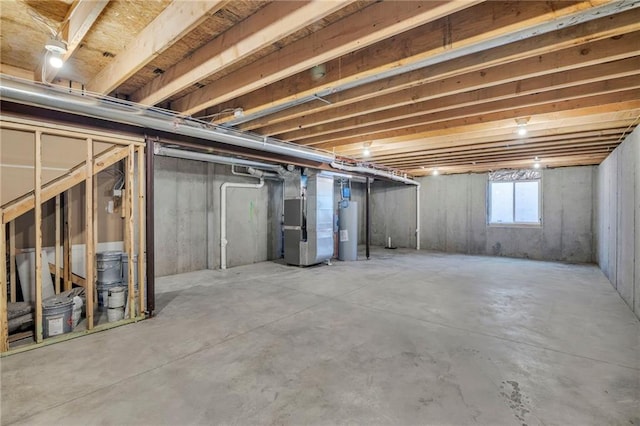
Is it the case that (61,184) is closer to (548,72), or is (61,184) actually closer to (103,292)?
(103,292)

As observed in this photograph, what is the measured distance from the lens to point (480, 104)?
318 centimetres

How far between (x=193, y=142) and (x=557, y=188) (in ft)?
26.0

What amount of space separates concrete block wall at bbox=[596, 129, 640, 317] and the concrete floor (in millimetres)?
409

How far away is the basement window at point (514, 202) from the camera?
734cm

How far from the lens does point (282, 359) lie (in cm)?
235

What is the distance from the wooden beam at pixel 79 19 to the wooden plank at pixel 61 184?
125 cm

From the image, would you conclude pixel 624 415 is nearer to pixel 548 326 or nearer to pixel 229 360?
pixel 548 326

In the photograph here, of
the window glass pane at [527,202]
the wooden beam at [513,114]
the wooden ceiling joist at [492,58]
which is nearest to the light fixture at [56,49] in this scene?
the wooden ceiling joist at [492,58]

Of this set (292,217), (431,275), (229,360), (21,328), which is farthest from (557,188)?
(21,328)

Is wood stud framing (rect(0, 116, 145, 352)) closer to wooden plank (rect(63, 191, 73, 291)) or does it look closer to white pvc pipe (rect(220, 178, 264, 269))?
wooden plank (rect(63, 191, 73, 291))

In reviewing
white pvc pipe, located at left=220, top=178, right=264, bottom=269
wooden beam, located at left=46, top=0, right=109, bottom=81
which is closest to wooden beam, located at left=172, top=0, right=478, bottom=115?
wooden beam, located at left=46, top=0, right=109, bottom=81

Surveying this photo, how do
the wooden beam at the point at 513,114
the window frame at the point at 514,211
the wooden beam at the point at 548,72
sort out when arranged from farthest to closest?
the window frame at the point at 514,211
the wooden beam at the point at 513,114
the wooden beam at the point at 548,72

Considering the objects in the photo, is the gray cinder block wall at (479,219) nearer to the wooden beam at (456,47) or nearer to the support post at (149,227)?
the wooden beam at (456,47)

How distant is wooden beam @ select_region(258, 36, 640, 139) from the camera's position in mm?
2053
